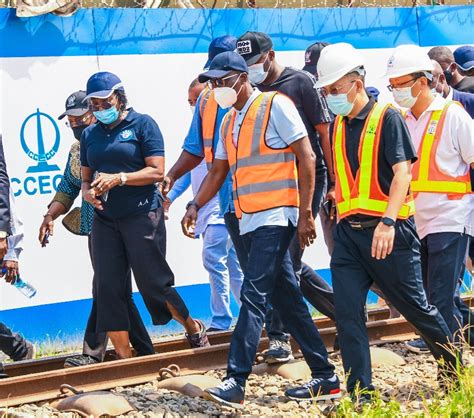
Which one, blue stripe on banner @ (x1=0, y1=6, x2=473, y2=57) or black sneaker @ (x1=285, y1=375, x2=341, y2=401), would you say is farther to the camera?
blue stripe on banner @ (x1=0, y1=6, x2=473, y2=57)

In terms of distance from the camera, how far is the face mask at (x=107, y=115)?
8844mm

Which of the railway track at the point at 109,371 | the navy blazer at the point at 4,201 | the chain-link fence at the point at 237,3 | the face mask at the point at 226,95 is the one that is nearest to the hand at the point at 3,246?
the navy blazer at the point at 4,201

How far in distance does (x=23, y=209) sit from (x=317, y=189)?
9.81 feet

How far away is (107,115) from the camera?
8852 mm

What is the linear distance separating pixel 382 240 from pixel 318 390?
1.15 meters

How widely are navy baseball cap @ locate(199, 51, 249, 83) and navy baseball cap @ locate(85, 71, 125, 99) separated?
3.15 feet

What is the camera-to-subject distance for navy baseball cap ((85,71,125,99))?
8.83 metres

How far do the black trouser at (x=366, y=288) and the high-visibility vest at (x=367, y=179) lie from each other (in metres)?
0.12

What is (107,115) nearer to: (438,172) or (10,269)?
(10,269)

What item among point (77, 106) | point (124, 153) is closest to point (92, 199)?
point (124, 153)

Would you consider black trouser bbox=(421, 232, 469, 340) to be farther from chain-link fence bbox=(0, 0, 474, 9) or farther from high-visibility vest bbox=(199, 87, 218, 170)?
chain-link fence bbox=(0, 0, 474, 9)

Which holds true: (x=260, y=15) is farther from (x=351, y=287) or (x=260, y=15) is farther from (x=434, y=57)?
(x=351, y=287)

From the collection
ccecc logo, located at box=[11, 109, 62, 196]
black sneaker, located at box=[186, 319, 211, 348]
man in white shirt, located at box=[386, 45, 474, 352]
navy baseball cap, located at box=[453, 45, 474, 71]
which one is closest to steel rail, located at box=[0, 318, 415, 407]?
black sneaker, located at box=[186, 319, 211, 348]

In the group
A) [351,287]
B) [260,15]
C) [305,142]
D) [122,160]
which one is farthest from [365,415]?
[260,15]
